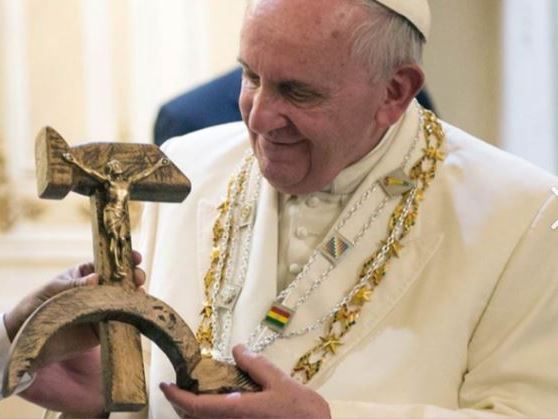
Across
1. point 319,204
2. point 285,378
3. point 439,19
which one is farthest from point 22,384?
point 439,19

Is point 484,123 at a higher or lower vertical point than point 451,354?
lower

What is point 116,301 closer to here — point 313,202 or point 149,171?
point 149,171

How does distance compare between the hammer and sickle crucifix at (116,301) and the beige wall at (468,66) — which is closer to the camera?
the hammer and sickle crucifix at (116,301)

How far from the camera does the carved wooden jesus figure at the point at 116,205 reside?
1833 mm

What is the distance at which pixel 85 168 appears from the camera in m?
1.86

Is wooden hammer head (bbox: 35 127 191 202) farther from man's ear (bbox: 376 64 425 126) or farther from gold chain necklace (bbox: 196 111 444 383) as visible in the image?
man's ear (bbox: 376 64 425 126)

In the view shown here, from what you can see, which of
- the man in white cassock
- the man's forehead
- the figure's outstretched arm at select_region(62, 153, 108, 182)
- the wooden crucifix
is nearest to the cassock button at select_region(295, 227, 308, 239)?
the man in white cassock

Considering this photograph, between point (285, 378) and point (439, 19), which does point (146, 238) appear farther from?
point (439, 19)

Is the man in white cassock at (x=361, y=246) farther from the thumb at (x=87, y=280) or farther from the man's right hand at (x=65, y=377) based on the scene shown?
the thumb at (x=87, y=280)

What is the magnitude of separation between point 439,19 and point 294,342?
8.41 ft


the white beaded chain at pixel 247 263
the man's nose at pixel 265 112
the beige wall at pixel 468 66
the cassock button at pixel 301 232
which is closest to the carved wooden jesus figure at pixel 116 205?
the man's nose at pixel 265 112

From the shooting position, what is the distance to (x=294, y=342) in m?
2.33

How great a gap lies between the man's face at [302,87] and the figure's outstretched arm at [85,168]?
40 cm

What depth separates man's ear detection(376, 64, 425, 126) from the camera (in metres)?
2.36
